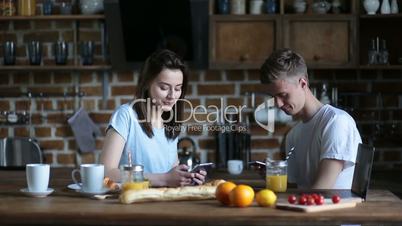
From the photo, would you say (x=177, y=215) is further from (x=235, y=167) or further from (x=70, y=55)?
(x=70, y=55)

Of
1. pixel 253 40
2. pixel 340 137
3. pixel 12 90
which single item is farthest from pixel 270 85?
pixel 12 90

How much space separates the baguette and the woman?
20.0 inches

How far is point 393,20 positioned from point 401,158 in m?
0.89

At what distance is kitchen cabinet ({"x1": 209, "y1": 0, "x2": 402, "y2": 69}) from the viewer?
14.8ft

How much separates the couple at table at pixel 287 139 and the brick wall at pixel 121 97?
5.04 ft

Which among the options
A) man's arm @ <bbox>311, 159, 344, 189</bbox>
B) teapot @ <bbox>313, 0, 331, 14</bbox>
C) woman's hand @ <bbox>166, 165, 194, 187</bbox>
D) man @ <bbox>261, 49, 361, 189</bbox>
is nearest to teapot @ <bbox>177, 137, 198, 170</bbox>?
teapot @ <bbox>313, 0, 331, 14</bbox>

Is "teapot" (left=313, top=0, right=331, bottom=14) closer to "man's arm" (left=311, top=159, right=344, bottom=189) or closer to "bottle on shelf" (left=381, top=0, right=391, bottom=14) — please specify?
"bottle on shelf" (left=381, top=0, right=391, bottom=14)

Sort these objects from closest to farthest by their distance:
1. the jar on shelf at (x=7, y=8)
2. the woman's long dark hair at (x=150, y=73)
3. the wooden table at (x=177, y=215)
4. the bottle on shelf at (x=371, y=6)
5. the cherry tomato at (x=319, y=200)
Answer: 1. the wooden table at (x=177, y=215)
2. the cherry tomato at (x=319, y=200)
3. the woman's long dark hair at (x=150, y=73)
4. the bottle on shelf at (x=371, y=6)
5. the jar on shelf at (x=7, y=8)

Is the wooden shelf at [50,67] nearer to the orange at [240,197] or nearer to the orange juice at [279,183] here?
the orange juice at [279,183]

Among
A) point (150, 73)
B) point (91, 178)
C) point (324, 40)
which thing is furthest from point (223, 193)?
point (324, 40)

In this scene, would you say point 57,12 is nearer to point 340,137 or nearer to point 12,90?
point 12,90

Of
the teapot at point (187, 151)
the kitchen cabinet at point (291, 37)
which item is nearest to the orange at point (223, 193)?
the teapot at point (187, 151)

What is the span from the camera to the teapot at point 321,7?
4562 millimetres

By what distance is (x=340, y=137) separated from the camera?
104 inches
